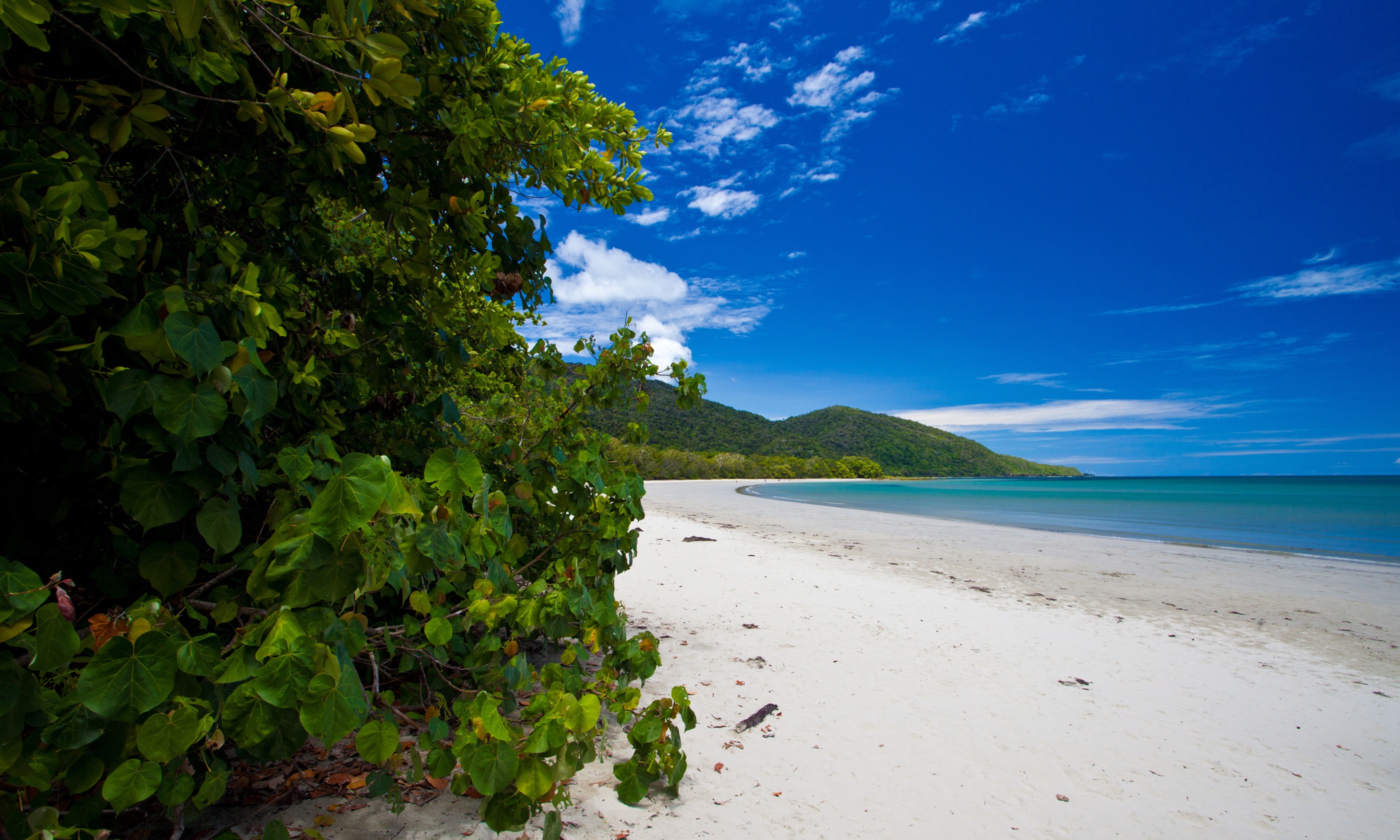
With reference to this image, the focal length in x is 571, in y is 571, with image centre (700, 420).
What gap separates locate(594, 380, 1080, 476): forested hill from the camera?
254 ft

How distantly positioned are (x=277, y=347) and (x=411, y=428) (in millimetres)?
885

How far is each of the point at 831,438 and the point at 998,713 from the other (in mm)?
103875

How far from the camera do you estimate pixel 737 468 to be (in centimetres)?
7169

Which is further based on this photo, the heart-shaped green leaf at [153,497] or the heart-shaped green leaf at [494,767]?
the heart-shaped green leaf at [494,767]

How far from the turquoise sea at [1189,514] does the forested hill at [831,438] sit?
26354 mm

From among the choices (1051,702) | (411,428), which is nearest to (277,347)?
(411,428)

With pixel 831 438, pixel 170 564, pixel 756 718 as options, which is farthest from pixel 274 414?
pixel 831 438

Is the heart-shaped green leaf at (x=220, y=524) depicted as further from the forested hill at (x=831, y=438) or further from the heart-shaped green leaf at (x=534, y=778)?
the forested hill at (x=831, y=438)

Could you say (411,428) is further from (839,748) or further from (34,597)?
(839,748)

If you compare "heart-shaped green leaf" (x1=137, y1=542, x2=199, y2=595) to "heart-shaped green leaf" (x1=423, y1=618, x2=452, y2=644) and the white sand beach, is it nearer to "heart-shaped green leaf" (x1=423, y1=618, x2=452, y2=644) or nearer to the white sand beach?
"heart-shaped green leaf" (x1=423, y1=618, x2=452, y2=644)

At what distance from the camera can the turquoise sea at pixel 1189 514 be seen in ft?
59.1

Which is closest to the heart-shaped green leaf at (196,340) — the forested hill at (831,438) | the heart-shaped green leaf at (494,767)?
the heart-shaped green leaf at (494,767)

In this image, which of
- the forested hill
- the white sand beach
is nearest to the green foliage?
the white sand beach

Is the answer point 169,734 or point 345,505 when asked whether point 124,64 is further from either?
point 169,734
